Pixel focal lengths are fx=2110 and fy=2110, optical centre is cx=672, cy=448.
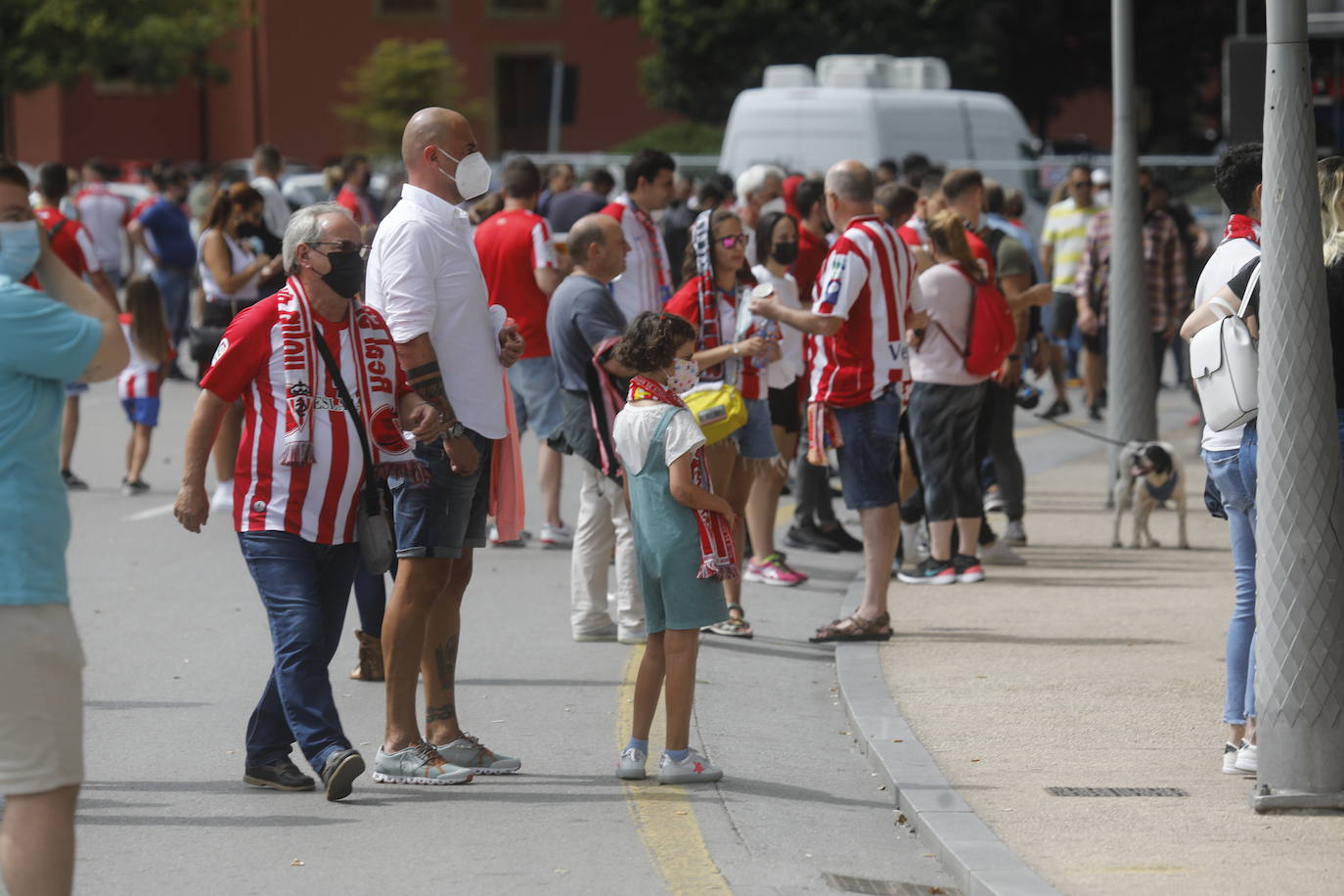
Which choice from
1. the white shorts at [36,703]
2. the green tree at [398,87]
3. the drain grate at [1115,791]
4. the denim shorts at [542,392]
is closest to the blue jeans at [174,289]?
the denim shorts at [542,392]

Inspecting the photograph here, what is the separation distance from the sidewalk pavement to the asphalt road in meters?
0.29

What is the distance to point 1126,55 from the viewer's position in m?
12.7

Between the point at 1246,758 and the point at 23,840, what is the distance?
3687 mm

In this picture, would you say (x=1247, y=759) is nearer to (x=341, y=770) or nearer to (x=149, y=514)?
(x=341, y=770)

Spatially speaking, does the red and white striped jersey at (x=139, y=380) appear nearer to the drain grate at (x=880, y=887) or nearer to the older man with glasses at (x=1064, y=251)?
the older man with glasses at (x=1064, y=251)

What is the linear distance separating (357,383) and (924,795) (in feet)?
6.68

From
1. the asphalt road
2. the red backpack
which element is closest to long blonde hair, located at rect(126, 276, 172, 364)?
the asphalt road

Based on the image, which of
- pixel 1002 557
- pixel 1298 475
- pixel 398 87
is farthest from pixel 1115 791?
pixel 398 87

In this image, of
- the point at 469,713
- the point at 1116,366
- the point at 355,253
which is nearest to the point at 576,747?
the point at 469,713

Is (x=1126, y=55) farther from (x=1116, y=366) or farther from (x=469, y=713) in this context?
(x=469, y=713)

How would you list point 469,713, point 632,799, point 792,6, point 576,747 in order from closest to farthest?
point 632,799
point 576,747
point 469,713
point 792,6

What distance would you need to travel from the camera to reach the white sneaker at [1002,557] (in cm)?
1095

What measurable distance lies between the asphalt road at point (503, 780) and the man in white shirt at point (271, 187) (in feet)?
17.5

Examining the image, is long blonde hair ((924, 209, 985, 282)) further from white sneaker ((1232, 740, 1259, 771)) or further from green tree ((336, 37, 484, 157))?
green tree ((336, 37, 484, 157))
